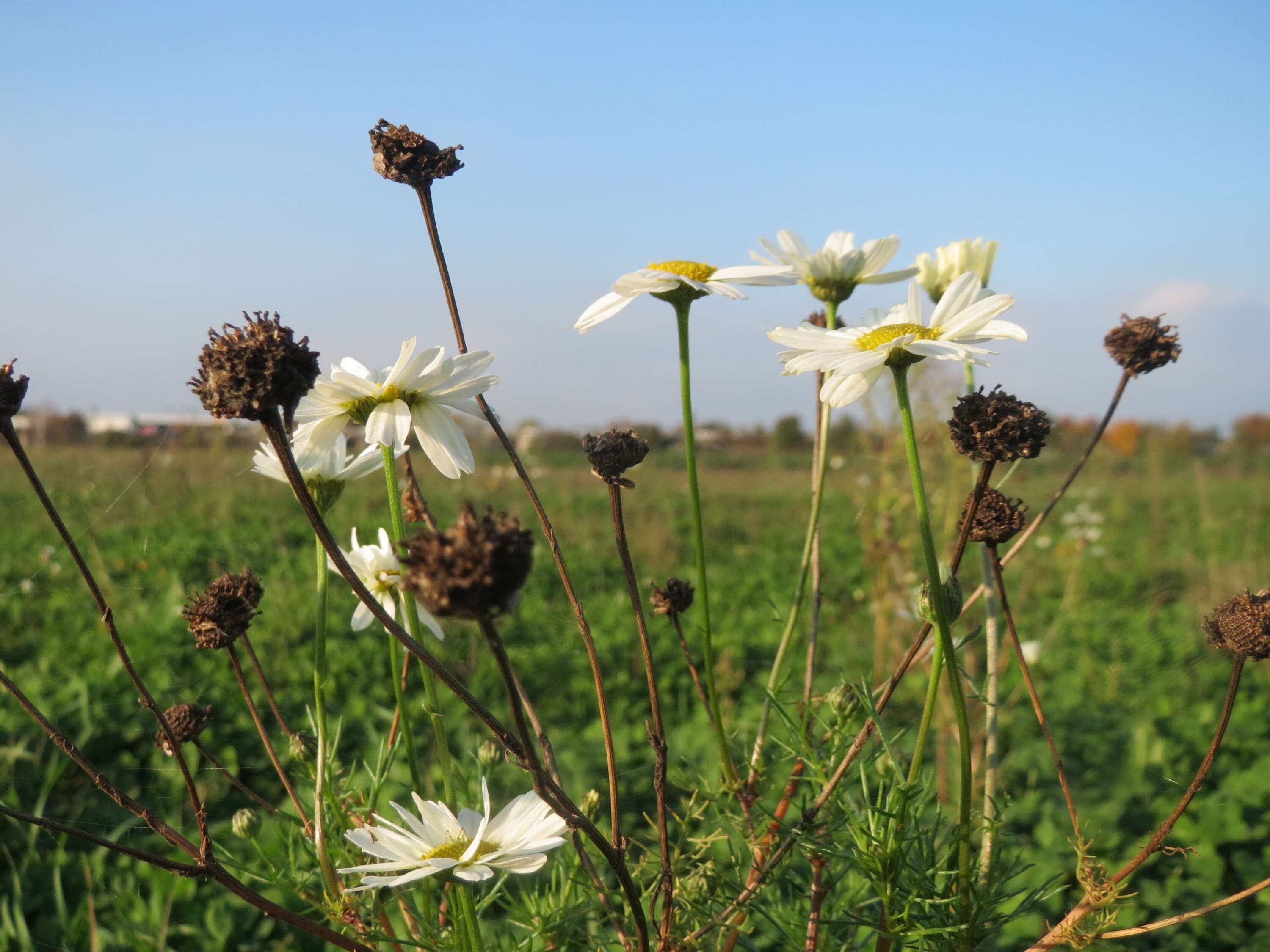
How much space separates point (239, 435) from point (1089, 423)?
36.1 feet

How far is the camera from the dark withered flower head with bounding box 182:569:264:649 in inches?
25.3

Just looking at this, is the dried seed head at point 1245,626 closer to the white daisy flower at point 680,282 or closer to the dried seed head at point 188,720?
the white daisy flower at point 680,282

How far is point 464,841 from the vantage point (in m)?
0.59

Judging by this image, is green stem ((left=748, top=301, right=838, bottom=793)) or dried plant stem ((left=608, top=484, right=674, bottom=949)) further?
green stem ((left=748, top=301, right=838, bottom=793))

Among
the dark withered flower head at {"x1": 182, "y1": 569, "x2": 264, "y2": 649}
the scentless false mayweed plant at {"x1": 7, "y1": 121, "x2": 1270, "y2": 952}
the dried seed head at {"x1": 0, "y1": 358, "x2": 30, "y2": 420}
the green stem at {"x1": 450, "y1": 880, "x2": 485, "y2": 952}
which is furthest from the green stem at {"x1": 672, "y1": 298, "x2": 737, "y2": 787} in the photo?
the dried seed head at {"x1": 0, "y1": 358, "x2": 30, "y2": 420}

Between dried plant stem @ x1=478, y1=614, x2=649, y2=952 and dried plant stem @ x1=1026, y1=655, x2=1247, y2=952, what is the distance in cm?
33

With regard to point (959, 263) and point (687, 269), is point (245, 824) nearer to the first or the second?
point (687, 269)

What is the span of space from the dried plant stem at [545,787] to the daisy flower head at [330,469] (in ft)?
0.95

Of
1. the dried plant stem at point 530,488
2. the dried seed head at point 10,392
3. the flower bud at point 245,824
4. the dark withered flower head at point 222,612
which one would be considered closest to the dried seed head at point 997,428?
the dried plant stem at point 530,488

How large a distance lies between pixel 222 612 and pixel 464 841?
254mm

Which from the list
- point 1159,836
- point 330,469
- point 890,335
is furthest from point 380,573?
point 1159,836

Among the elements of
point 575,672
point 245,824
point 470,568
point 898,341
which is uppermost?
point 898,341

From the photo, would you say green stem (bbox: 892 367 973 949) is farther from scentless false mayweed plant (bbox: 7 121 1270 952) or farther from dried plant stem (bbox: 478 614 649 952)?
dried plant stem (bbox: 478 614 649 952)

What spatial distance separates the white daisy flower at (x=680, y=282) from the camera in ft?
2.27
